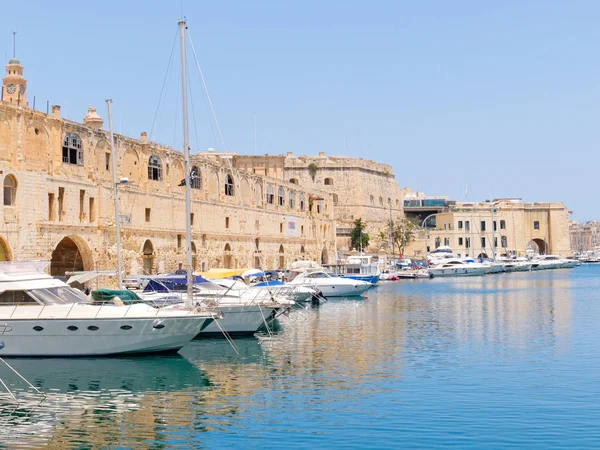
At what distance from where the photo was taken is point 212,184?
4966cm

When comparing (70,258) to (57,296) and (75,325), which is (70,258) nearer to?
(57,296)

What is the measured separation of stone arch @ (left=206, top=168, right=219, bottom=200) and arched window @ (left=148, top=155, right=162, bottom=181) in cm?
595

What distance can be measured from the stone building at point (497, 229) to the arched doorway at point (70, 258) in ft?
201

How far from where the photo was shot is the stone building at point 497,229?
98688 millimetres

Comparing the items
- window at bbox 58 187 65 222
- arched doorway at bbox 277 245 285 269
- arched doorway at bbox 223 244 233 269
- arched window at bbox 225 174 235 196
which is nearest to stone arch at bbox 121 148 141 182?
window at bbox 58 187 65 222

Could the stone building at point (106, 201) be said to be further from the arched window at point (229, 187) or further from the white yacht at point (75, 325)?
the white yacht at point (75, 325)

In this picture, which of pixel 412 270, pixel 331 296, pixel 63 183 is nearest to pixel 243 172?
pixel 331 296

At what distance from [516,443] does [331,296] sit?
107 ft

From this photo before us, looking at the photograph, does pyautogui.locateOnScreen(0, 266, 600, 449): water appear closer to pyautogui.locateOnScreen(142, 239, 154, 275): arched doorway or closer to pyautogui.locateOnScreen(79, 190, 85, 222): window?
pyautogui.locateOnScreen(79, 190, 85, 222): window

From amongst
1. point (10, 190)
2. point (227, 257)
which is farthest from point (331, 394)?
point (227, 257)

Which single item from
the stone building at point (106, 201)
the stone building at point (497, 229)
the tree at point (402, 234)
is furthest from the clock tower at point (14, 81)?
the stone building at point (497, 229)

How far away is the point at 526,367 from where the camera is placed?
62.6ft

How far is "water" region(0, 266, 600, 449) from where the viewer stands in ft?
42.2

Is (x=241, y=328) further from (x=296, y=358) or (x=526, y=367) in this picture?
(x=526, y=367)
